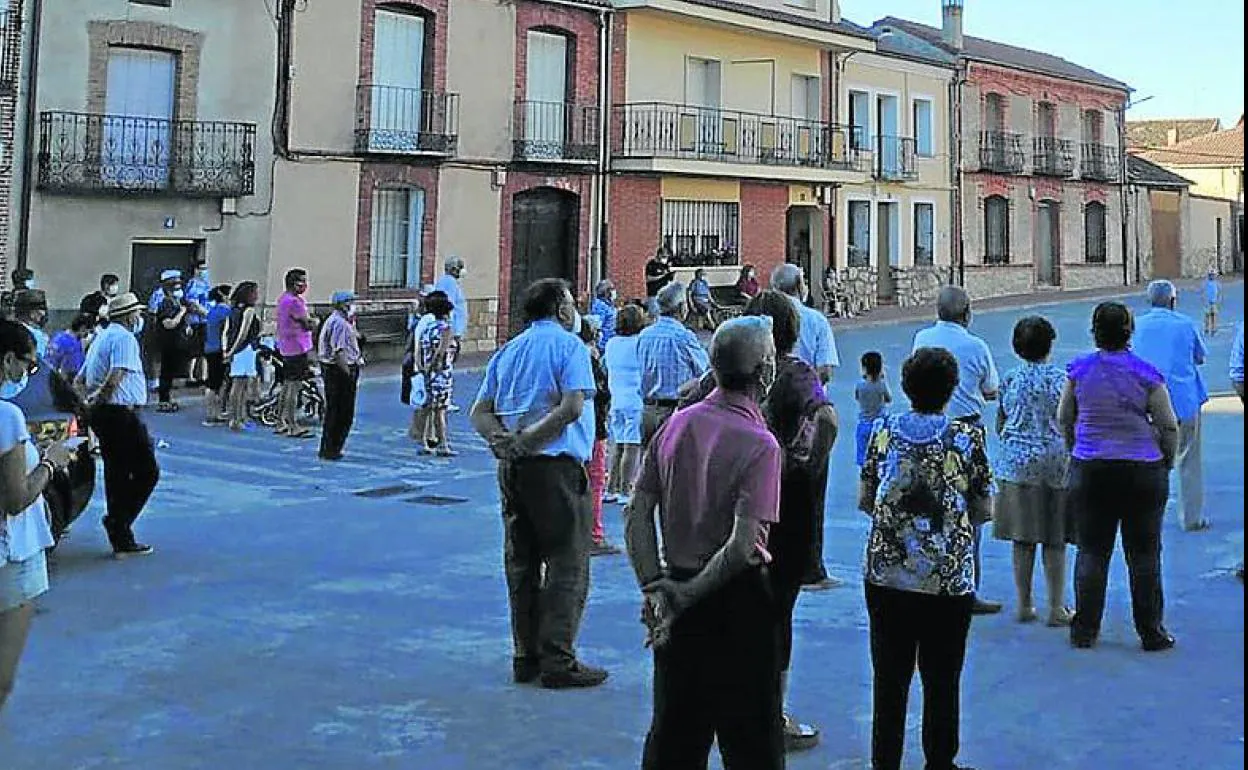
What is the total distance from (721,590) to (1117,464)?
3.32 metres

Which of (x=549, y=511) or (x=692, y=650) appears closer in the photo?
(x=692, y=650)

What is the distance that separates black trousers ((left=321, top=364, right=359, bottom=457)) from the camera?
14070 millimetres

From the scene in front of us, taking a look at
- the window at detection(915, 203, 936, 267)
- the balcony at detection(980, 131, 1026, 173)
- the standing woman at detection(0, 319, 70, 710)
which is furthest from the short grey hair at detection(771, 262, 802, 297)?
the balcony at detection(980, 131, 1026, 173)

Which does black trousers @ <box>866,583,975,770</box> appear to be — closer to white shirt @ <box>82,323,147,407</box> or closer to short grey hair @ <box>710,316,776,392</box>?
short grey hair @ <box>710,316,776,392</box>

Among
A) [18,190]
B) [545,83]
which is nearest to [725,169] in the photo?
[545,83]

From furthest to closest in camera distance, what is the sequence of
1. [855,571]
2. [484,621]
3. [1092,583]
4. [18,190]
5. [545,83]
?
[545,83], [18,190], [855,571], [484,621], [1092,583]

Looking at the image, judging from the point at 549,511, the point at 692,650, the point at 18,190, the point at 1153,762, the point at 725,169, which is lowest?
the point at 1153,762

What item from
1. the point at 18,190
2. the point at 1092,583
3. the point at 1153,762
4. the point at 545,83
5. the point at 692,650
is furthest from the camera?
the point at 545,83

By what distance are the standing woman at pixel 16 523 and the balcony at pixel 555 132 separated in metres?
22.2

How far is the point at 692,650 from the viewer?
4301 millimetres

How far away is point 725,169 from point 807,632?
77.3ft

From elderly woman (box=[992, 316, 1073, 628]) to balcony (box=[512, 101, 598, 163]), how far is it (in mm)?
20342

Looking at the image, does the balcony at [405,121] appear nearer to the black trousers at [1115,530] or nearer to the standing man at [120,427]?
the standing man at [120,427]

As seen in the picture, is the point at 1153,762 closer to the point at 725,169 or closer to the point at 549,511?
the point at 549,511
